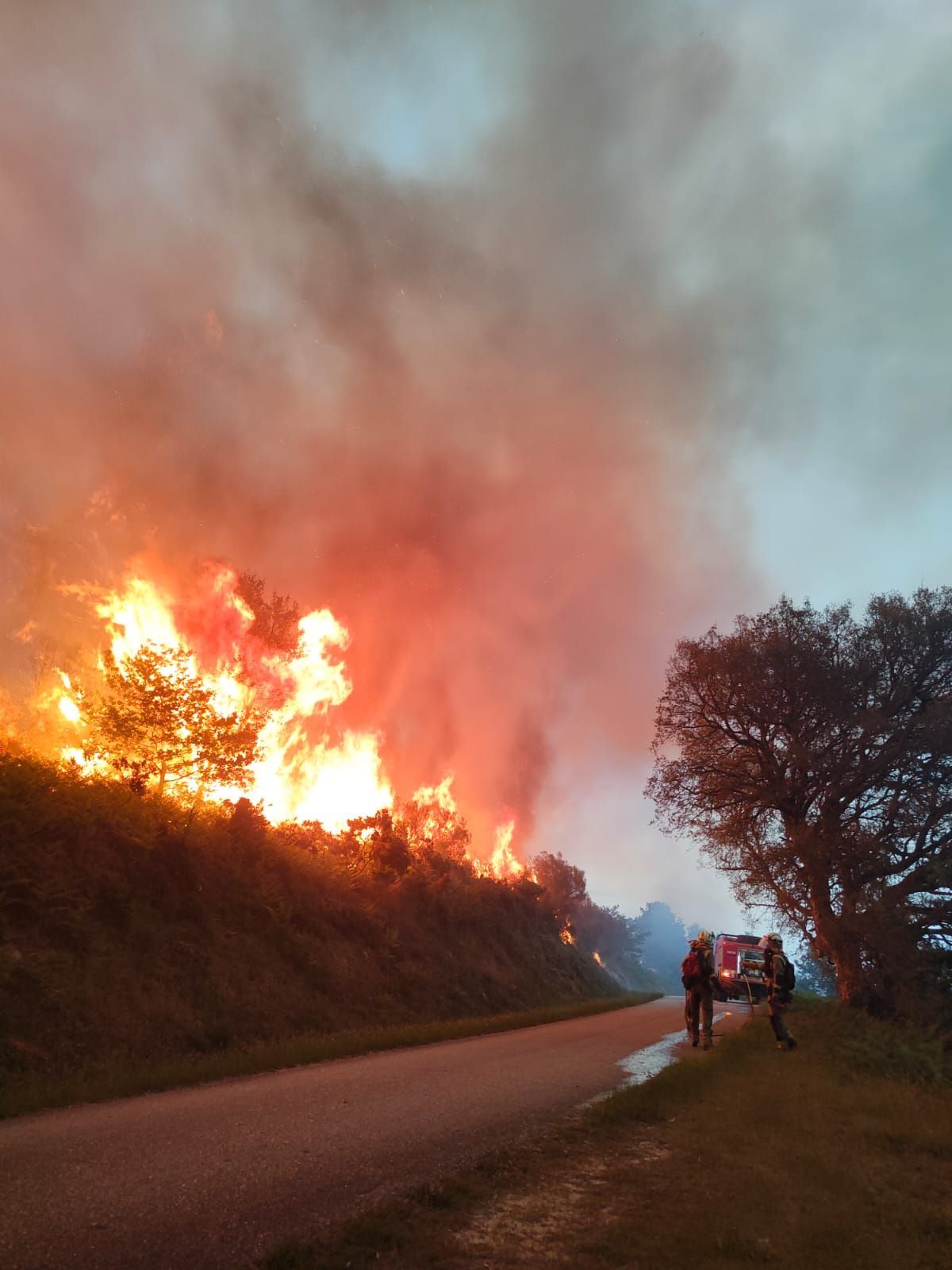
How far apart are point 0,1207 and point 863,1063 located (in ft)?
51.6

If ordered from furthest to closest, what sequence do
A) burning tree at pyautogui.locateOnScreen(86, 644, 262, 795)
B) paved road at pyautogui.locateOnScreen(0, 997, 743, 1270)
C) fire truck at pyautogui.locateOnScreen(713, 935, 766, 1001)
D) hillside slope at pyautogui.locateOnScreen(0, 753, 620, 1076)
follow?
fire truck at pyautogui.locateOnScreen(713, 935, 766, 1001), burning tree at pyautogui.locateOnScreen(86, 644, 262, 795), hillside slope at pyautogui.locateOnScreen(0, 753, 620, 1076), paved road at pyautogui.locateOnScreen(0, 997, 743, 1270)

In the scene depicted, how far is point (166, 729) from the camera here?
20.3 m

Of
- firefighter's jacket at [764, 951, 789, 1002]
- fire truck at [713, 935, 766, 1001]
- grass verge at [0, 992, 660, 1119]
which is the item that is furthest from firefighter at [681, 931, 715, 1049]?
fire truck at [713, 935, 766, 1001]

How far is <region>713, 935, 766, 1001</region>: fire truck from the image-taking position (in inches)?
1629

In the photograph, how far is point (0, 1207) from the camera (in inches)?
181

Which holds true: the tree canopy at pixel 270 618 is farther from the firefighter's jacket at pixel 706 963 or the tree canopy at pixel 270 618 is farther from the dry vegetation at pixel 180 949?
the firefighter's jacket at pixel 706 963

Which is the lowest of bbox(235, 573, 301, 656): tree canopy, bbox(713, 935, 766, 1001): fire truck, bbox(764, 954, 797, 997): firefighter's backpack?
bbox(713, 935, 766, 1001): fire truck

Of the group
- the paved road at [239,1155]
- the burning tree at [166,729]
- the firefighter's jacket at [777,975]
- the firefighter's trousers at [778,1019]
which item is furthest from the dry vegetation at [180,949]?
the firefighter's jacket at [777,975]

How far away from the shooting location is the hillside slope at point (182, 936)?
1130cm

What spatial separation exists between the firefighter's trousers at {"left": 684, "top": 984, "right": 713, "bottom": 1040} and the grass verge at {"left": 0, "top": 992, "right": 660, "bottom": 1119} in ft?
17.9

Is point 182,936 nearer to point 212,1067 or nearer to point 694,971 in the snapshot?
point 212,1067

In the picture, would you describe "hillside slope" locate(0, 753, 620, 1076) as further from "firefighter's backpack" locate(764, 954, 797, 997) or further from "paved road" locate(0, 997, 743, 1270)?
"firefighter's backpack" locate(764, 954, 797, 997)

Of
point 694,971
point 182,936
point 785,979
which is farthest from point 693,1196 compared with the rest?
point 694,971

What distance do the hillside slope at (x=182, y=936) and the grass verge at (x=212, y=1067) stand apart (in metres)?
0.56
